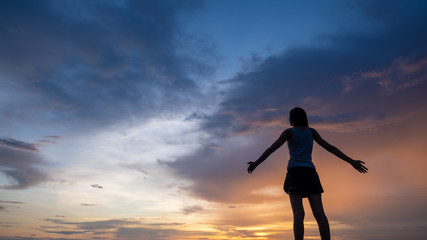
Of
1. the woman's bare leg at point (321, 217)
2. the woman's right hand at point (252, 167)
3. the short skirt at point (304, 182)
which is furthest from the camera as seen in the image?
the woman's right hand at point (252, 167)

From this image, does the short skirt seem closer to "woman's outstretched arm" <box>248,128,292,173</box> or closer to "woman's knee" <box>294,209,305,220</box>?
"woman's knee" <box>294,209,305,220</box>

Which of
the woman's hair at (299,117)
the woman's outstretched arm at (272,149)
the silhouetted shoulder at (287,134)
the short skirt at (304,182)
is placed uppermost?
the woman's hair at (299,117)

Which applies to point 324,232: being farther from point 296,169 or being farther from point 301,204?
point 296,169

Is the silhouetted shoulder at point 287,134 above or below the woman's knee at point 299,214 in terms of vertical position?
above

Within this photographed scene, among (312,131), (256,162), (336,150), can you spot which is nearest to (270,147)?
(256,162)

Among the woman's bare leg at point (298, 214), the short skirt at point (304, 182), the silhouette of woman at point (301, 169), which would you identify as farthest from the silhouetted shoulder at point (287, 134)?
the woman's bare leg at point (298, 214)

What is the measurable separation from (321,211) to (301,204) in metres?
0.36

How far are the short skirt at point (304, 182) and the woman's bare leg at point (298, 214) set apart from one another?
0.10 m

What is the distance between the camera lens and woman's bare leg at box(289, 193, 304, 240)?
5863 millimetres

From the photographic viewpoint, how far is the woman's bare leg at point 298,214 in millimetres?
5863

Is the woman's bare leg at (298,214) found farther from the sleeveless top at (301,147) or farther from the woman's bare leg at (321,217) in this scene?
the sleeveless top at (301,147)

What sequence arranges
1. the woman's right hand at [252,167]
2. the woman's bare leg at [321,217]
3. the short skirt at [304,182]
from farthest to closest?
the woman's right hand at [252,167], the short skirt at [304,182], the woman's bare leg at [321,217]

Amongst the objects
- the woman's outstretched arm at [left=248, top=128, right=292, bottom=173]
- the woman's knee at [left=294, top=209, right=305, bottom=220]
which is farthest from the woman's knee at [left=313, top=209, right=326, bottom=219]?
the woman's outstretched arm at [left=248, top=128, right=292, bottom=173]

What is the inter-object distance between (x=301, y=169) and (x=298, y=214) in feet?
2.64
